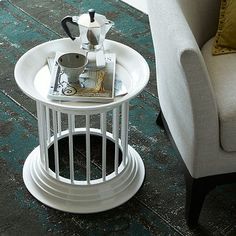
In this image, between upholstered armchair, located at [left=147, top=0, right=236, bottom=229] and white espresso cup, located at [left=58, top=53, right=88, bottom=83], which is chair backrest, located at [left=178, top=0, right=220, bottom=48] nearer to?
upholstered armchair, located at [left=147, top=0, right=236, bottom=229]

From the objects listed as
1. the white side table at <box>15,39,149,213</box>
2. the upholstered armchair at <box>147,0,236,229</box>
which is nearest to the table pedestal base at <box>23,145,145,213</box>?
the white side table at <box>15,39,149,213</box>

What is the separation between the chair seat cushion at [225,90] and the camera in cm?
162

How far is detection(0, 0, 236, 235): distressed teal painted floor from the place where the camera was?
181 cm

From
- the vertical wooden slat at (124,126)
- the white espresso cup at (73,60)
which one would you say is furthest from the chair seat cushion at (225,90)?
the white espresso cup at (73,60)

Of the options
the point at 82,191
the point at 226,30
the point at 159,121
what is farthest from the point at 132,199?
the point at 226,30

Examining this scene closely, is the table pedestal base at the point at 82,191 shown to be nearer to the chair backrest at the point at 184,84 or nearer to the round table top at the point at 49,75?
the chair backrest at the point at 184,84

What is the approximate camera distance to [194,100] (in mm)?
1555

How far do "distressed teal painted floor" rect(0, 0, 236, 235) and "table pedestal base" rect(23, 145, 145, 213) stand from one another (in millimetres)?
23

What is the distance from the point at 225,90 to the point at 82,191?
558mm

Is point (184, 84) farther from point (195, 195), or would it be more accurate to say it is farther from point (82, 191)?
point (82, 191)

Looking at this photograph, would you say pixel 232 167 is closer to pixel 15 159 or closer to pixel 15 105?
pixel 15 159

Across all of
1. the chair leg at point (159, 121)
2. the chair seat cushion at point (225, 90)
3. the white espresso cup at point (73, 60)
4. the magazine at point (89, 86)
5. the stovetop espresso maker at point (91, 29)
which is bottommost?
the chair leg at point (159, 121)

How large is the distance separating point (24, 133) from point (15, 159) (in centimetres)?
14

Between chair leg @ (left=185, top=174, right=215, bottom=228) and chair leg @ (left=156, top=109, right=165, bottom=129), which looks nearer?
chair leg @ (left=185, top=174, right=215, bottom=228)
